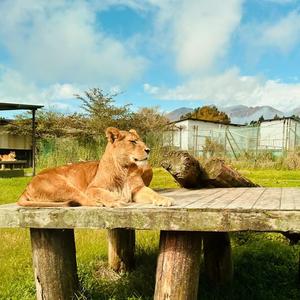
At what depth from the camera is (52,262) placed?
3.35 m

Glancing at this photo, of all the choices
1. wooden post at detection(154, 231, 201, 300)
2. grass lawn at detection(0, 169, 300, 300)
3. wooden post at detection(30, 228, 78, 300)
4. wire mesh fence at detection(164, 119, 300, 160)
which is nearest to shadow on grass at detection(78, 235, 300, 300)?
grass lawn at detection(0, 169, 300, 300)

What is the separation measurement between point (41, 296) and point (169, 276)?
3.58ft

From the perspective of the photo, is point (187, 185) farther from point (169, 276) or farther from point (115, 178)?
point (169, 276)

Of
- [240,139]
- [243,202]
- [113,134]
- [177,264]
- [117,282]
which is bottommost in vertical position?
[117,282]

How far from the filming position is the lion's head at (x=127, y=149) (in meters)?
3.51

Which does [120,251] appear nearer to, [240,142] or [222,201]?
[222,201]

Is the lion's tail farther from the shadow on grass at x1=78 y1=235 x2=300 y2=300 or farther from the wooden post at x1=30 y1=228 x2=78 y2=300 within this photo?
the shadow on grass at x1=78 y1=235 x2=300 y2=300

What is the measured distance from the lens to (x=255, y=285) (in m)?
4.50

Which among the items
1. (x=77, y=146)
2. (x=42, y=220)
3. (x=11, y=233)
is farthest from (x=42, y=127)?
(x=42, y=220)

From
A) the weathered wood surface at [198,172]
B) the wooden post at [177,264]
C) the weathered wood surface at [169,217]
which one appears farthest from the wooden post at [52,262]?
the weathered wood surface at [198,172]

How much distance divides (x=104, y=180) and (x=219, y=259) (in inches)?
65.6

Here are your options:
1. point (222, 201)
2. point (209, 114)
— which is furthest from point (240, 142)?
point (222, 201)

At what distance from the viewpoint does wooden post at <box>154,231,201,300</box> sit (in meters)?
2.91

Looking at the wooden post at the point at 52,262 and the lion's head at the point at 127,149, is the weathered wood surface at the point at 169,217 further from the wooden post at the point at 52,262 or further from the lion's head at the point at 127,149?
the lion's head at the point at 127,149
